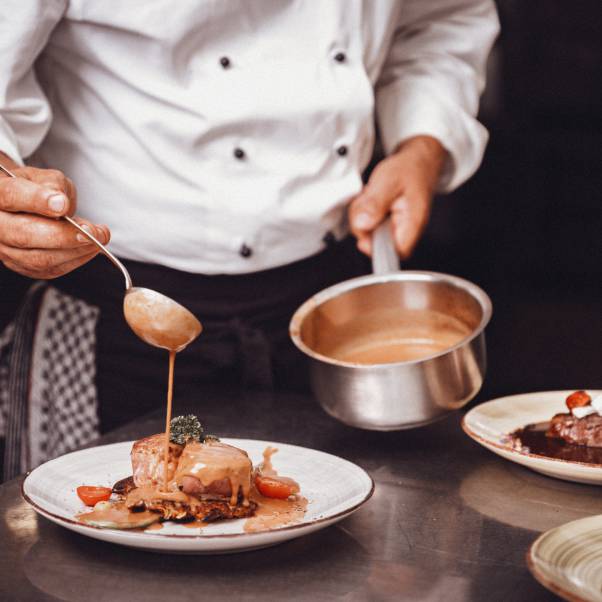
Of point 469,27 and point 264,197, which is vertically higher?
point 469,27

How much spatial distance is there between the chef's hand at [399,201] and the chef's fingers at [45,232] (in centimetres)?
70

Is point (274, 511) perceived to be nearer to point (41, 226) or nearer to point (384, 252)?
point (41, 226)

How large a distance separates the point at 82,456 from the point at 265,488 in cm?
30

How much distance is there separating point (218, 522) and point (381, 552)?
0.22 metres

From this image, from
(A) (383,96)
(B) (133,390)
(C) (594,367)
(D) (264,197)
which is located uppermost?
(A) (383,96)

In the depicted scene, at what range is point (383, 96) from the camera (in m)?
2.30

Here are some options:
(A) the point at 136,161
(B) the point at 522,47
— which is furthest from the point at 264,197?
(B) the point at 522,47

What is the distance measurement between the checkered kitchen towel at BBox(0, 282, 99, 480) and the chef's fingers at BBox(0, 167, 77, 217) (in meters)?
0.66

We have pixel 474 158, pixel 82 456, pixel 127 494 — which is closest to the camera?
pixel 127 494

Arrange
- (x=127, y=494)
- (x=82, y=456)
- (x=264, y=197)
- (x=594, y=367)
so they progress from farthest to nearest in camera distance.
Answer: (x=594, y=367)
(x=264, y=197)
(x=82, y=456)
(x=127, y=494)

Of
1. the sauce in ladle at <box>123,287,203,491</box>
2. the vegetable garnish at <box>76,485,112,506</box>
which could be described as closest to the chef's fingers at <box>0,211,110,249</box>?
the sauce in ladle at <box>123,287,203,491</box>

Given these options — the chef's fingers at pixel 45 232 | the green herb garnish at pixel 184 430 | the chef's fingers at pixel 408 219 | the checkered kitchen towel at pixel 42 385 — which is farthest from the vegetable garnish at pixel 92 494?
the chef's fingers at pixel 408 219

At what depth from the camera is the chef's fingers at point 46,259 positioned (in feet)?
4.79

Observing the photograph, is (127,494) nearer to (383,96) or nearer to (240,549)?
(240,549)
